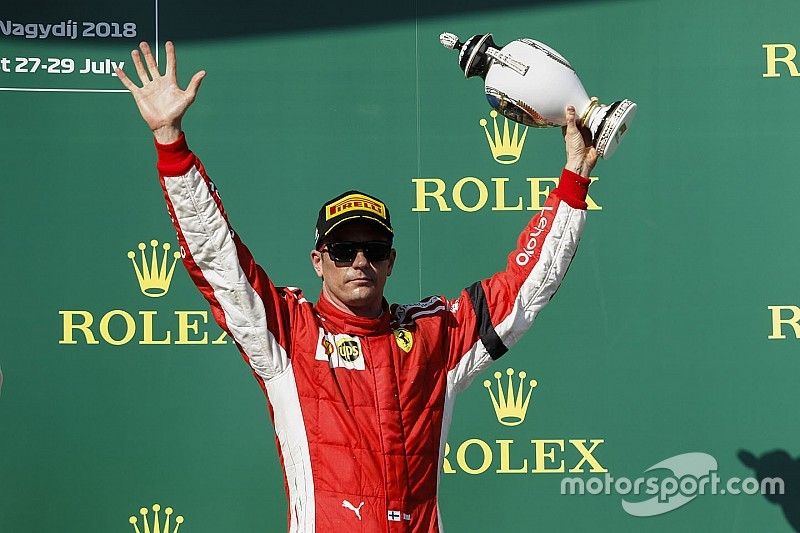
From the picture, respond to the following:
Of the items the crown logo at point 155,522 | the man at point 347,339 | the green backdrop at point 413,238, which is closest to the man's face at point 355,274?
→ the man at point 347,339

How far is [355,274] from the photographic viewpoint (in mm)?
2342

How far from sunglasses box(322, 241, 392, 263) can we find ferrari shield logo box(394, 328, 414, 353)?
6.3 inches

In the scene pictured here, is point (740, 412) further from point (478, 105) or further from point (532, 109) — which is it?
point (532, 109)

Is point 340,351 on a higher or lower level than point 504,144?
lower

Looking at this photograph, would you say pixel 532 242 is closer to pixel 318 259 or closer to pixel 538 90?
pixel 538 90

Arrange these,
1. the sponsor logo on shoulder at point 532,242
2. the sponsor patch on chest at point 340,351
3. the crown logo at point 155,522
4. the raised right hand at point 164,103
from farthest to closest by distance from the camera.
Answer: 1. the crown logo at point 155,522
2. the sponsor logo on shoulder at point 532,242
3. the sponsor patch on chest at point 340,351
4. the raised right hand at point 164,103

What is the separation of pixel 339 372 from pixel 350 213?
0.31 m

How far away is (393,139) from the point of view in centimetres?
350

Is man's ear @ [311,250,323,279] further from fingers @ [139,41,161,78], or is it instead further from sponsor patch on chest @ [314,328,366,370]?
fingers @ [139,41,161,78]

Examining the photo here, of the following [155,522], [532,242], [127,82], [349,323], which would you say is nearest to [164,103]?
[127,82]

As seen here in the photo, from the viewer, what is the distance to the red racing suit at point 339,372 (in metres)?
2.24

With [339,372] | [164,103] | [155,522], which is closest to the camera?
[164,103]

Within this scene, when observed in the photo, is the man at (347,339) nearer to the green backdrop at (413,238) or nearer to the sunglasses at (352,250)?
the sunglasses at (352,250)

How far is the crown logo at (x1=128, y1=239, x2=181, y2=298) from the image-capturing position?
3457mm
